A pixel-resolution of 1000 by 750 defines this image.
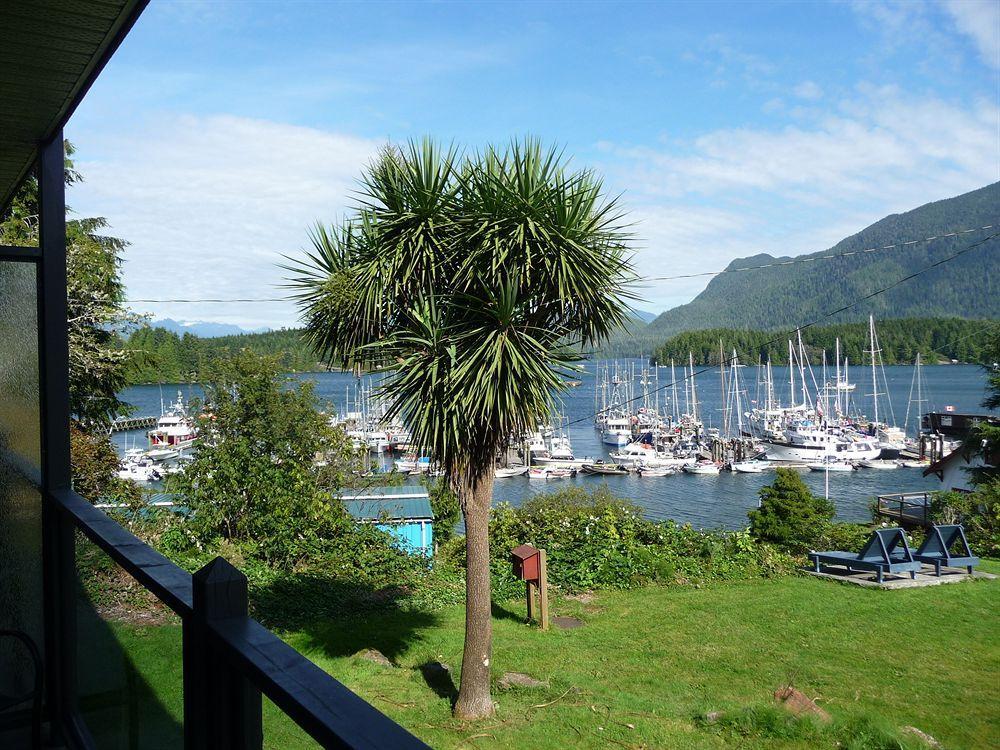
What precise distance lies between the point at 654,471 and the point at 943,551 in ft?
133

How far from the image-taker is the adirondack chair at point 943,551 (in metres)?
11.4

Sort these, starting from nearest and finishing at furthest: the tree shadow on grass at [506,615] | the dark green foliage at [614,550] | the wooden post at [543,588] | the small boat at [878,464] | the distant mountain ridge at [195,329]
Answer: the wooden post at [543,588], the tree shadow on grass at [506,615], the dark green foliage at [614,550], the distant mountain ridge at [195,329], the small boat at [878,464]

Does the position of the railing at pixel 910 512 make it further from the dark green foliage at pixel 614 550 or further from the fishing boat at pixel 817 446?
the fishing boat at pixel 817 446

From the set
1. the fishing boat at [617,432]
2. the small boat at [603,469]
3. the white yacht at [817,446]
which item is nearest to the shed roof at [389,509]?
the small boat at [603,469]

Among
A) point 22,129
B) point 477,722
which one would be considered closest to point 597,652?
point 477,722

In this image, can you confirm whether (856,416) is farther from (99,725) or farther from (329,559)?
(99,725)

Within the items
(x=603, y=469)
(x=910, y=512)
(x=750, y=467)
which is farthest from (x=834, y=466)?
(x=910, y=512)

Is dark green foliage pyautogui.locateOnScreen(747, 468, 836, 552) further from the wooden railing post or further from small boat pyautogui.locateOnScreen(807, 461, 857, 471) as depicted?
small boat pyautogui.locateOnScreen(807, 461, 857, 471)

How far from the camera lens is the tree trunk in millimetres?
6980

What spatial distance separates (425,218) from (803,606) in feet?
23.9

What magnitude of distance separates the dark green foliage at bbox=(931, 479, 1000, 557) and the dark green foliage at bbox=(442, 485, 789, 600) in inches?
→ 163

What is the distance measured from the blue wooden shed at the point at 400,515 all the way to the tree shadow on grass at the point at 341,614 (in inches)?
55.3

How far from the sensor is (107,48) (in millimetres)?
2072

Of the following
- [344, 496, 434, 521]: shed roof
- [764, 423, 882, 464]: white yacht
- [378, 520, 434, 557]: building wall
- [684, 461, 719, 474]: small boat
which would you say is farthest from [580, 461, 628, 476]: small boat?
[378, 520, 434, 557]: building wall
